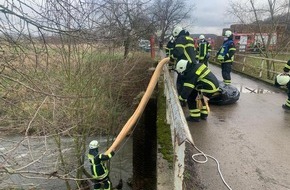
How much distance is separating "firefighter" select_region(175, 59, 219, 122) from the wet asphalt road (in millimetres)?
310

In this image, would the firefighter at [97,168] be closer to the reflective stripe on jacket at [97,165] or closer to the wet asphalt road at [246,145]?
the reflective stripe on jacket at [97,165]

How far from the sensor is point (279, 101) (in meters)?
7.91

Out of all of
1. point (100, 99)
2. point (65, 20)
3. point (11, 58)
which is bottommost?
point (100, 99)

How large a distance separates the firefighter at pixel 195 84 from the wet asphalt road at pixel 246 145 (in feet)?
1.02

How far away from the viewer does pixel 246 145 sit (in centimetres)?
462

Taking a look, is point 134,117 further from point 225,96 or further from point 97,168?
point 225,96

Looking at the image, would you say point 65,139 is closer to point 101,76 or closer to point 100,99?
point 100,99

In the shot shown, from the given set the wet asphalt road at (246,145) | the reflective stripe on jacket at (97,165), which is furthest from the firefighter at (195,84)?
the reflective stripe on jacket at (97,165)

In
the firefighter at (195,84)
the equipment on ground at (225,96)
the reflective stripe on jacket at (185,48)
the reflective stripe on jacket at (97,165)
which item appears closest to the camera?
the firefighter at (195,84)

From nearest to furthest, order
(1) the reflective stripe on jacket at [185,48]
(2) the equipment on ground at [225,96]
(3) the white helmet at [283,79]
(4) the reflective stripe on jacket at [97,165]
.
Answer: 1. (1) the reflective stripe on jacket at [185,48]
2. (3) the white helmet at [283,79]
3. (4) the reflective stripe on jacket at [97,165]
4. (2) the equipment on ground at [225,96]

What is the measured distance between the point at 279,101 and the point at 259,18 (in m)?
8.86

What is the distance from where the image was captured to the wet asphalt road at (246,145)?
11.4 ft

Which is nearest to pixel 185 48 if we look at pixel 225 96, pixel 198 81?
pixel 198 81

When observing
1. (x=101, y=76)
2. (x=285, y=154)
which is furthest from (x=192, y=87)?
(x=101, y=76)
